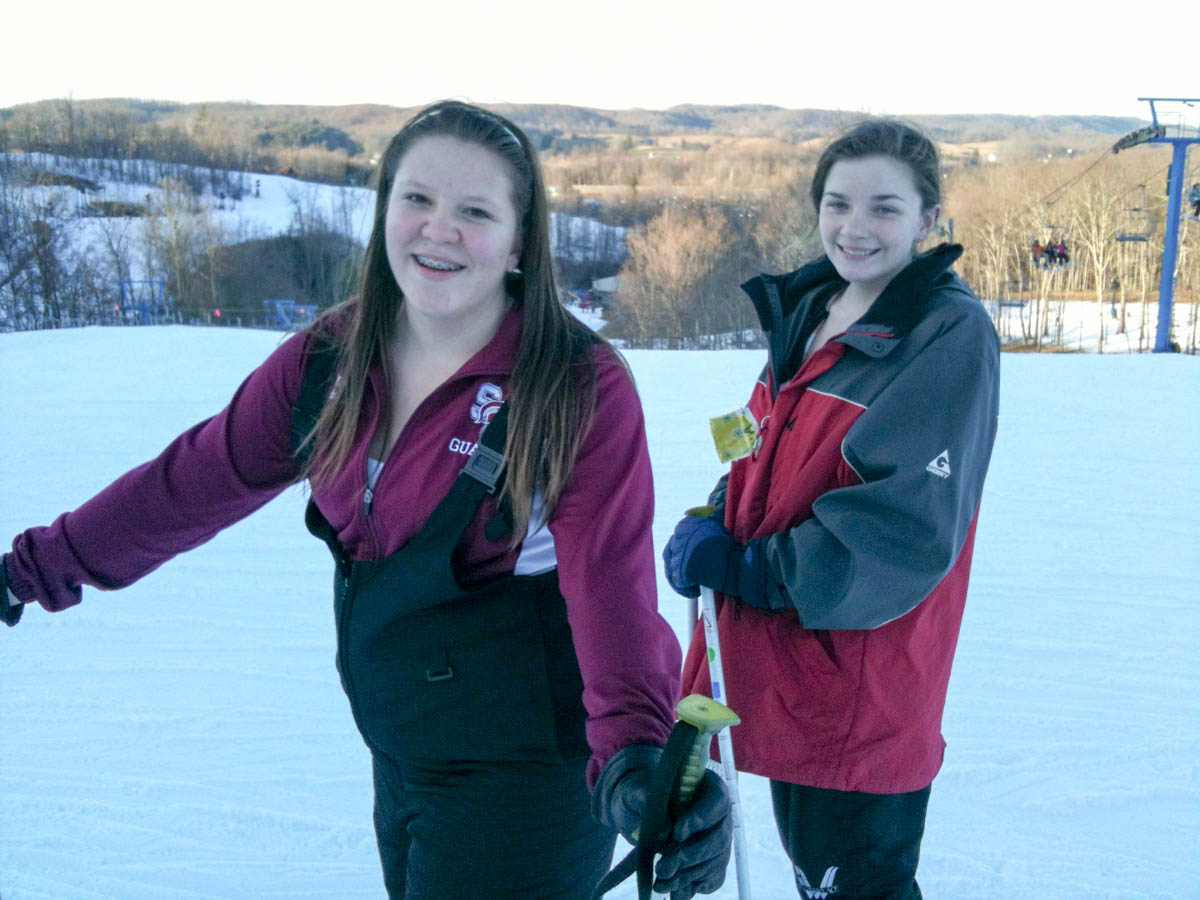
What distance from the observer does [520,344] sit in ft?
5.16

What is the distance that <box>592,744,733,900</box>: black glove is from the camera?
4.09 feet

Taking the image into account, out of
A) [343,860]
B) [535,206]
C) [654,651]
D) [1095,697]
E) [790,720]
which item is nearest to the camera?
[654,651]

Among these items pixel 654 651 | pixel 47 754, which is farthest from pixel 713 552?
pixel 47 754

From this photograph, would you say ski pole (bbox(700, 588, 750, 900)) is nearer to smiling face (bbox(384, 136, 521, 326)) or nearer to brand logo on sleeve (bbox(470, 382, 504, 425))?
brand logo on sleeve (bbox(470, 382, 504, 425))

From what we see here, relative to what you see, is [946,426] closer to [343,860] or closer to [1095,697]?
[343,860]

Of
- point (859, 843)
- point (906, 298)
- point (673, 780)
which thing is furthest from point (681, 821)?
point (906, 298)

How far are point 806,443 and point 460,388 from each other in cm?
72

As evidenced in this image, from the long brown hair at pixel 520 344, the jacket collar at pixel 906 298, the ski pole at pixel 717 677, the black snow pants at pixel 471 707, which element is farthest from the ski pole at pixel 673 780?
the jacket collar at pixel 906 298

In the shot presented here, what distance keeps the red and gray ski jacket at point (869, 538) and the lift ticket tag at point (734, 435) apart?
0.04 m

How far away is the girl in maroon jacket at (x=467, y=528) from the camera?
1.44 meters

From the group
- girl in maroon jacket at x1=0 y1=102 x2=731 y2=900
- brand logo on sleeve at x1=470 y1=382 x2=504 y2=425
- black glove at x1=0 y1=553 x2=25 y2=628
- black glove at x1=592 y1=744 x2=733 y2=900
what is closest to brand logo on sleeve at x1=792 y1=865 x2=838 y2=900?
girl in maroon jacket at x1=0 y1=102 x2=731 y2=900

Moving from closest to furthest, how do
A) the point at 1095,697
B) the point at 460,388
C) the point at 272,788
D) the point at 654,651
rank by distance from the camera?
the point at 654,651 < the point at 460,388 < the point at 272,788 < the point at 1095,697

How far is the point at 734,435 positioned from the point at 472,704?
0.85 m

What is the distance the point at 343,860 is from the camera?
2773 mm
